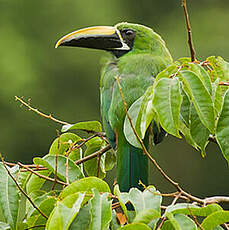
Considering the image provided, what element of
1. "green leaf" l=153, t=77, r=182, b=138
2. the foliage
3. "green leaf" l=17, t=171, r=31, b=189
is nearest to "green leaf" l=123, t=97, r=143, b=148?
the foliage

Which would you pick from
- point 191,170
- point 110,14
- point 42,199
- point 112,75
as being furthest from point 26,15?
point 42,199

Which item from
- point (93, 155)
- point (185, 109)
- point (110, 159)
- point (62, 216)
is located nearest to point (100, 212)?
point (62, 216)

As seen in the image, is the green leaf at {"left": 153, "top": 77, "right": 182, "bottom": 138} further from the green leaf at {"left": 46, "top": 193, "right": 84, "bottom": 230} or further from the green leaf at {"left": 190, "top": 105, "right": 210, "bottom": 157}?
the green leaf at {"left": 46, "top": 193, "right": 84, "bottom": 230}

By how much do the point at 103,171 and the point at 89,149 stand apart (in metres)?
0.08

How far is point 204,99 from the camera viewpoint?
130cm

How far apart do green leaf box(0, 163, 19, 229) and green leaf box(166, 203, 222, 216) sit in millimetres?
359

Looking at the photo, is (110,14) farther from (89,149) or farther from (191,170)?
(89,149)

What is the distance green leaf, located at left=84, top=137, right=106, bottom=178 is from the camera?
6.19 ft

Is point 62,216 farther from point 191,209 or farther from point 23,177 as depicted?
point 23,177

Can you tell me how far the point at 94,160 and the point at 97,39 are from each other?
1.91 feet

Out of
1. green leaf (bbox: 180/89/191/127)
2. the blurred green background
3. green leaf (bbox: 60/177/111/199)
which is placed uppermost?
green leaf (bbox: 180/89/191/127)

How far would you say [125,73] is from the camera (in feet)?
7.11

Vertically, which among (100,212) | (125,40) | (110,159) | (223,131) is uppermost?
(125,40)

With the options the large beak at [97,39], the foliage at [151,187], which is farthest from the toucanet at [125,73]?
the foliage at [151,187]
